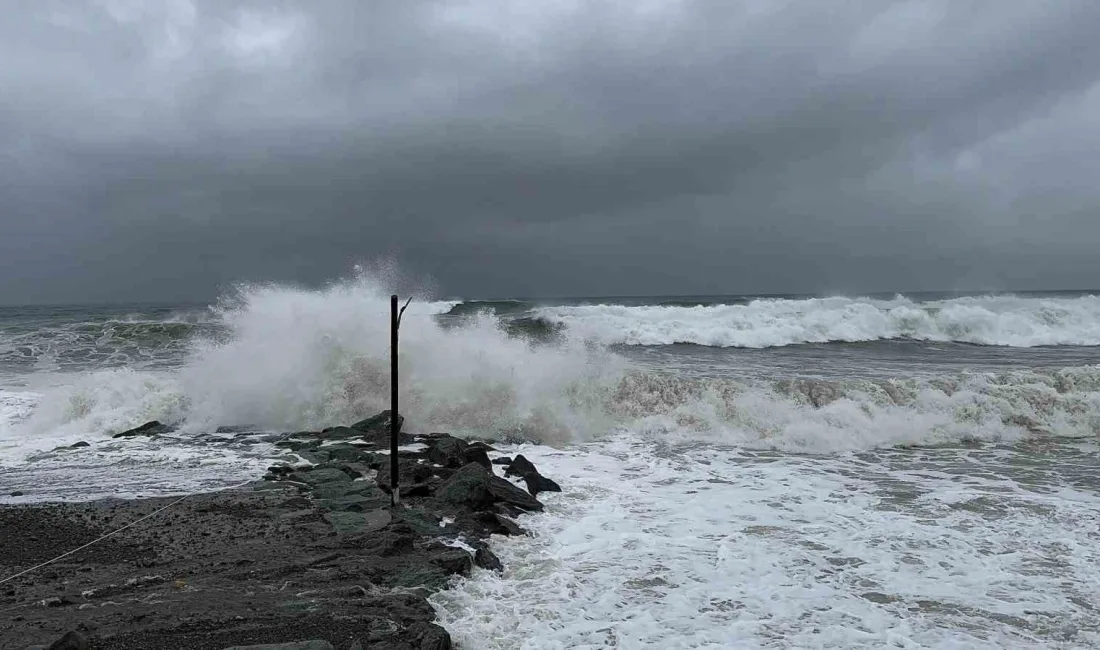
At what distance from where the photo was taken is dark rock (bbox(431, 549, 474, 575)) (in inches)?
215

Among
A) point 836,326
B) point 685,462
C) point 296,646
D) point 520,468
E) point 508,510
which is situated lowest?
point 685,462

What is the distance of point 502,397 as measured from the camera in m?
13.1

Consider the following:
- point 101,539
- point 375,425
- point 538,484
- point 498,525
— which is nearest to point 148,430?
point 375,425

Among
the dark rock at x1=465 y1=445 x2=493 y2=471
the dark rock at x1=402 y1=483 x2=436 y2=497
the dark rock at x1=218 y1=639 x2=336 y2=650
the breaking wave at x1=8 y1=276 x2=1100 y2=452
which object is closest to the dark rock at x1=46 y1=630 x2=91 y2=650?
the dark rock at x1=218 y1=639 x2=336 y2=650

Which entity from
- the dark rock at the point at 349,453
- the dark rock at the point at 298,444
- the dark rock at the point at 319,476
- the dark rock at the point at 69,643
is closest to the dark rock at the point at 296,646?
the dark rock at the point at 69,643

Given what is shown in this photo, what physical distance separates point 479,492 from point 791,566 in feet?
11.4

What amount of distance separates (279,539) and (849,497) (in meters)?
7.05

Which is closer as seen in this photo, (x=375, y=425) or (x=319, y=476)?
(x=319, y=476)

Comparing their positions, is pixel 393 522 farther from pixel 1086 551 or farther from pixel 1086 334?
pixel 1086 334

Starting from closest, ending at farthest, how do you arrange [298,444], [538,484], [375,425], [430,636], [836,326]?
[430,636], [538,484], [298,444], [375,425], [836,326]

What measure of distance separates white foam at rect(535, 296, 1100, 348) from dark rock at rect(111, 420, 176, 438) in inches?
622

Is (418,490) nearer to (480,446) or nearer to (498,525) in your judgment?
(498,525)

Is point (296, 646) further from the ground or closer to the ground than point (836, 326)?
closer to the ground

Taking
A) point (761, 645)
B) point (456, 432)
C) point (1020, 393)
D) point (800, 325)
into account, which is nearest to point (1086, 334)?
point (800, 325)
